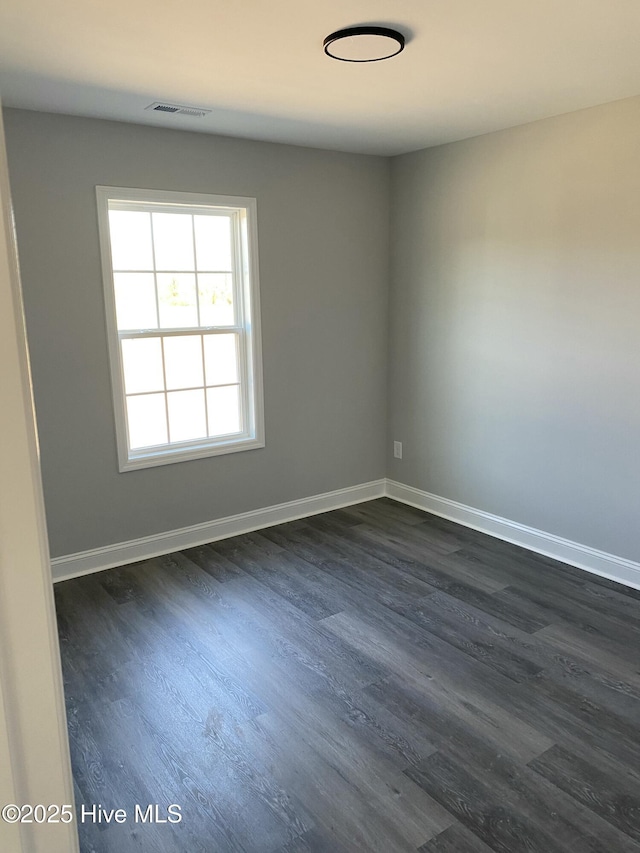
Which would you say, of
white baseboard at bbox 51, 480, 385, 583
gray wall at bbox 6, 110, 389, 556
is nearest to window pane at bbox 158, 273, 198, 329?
gray wall at bbox 6, 110, 389, 556

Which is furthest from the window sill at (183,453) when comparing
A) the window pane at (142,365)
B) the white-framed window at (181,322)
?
the window pane at (142,365)

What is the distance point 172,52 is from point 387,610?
8.64ft

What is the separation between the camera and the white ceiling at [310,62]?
2.04 m

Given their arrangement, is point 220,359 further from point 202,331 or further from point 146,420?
point 146,420

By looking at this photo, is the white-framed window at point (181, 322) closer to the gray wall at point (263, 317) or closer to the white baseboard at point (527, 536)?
the gray wall at point (263, 317)

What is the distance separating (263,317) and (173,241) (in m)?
0.71

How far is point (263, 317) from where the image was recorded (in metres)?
4.01

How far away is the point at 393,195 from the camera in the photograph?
446 centimetres

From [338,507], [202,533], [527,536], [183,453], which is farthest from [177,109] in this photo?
[527,536]

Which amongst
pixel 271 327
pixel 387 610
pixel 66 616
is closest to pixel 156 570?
pixel 66 616

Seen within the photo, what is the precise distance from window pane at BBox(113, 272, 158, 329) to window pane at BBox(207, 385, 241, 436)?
0.59 m

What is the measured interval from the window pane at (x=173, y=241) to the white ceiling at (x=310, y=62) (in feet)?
1.65

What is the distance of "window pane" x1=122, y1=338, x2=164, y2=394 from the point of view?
11.9 feet

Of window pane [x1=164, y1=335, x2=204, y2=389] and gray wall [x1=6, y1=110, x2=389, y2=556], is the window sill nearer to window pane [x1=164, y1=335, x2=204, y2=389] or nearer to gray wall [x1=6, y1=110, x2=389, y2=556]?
gray wall [x1=6, y1=110, x2=389, y2=556]
